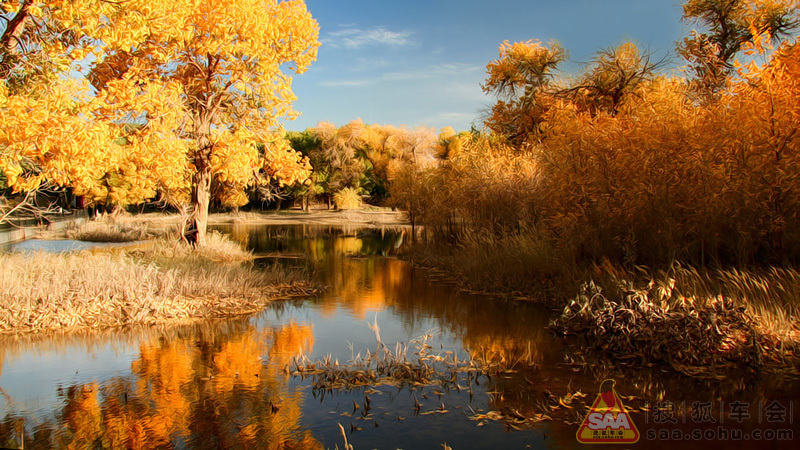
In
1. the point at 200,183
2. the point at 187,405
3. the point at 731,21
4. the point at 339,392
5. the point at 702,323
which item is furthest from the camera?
the point at 731,21

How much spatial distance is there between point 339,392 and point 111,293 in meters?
6.56

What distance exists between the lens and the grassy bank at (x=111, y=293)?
10.2m

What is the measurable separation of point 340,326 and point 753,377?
701 cm

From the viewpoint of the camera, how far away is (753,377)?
7.39 metres

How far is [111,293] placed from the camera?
1109 cm

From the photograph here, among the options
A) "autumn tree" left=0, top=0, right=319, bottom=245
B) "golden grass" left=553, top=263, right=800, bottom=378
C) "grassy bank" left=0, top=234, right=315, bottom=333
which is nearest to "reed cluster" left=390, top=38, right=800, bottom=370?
"golden grass" left=553, top=263, right=800, bottom=378

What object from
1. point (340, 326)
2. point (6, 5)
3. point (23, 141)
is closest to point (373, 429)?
point (340, 326)

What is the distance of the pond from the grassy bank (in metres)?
0.51

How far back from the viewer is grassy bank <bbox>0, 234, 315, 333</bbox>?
10.2m

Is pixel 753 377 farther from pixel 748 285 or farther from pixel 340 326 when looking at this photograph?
pixel 340 326

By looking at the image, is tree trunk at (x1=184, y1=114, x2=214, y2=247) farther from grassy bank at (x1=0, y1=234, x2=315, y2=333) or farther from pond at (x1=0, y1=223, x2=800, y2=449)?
pond at (x1=0, y1=223, x2=800, y2=449)

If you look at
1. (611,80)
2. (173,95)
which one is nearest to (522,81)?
(611,80)

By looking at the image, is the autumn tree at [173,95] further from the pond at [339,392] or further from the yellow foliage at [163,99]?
the pond at [339,392]

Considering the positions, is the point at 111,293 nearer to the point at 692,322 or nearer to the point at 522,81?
the point at 692,322
